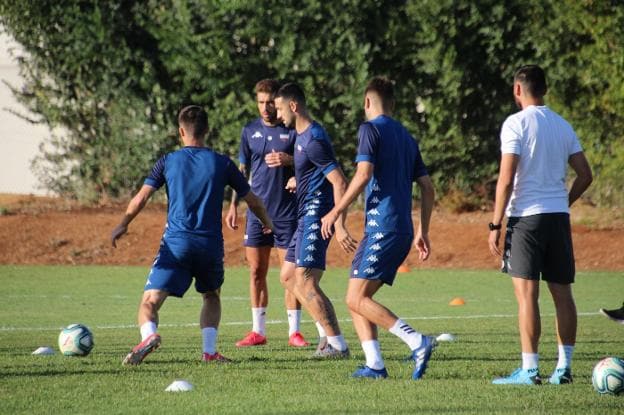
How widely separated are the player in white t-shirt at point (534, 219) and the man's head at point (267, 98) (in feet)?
11.2

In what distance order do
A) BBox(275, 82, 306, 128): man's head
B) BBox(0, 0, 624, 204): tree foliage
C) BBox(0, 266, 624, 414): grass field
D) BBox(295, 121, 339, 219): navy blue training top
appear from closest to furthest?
BBox(0, 266, 624, 414): grass field < BBox(275, 82, 306, 128): man's head < BBox(295, 121, 339, 219): navy blue training top < BBox(0, 0, 624, 204): tree foliage

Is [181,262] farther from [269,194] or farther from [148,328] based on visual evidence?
[269,194]

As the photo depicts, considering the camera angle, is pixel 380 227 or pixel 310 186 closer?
pixel 380 227

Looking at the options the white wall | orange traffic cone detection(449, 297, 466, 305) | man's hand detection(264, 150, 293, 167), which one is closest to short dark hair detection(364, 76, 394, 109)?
man's hand detection(264, 150, 293, 167)

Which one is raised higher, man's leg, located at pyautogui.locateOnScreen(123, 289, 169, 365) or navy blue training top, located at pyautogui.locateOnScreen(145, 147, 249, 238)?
navy blue training top, located at pyautogui.locateOnScreen(145, 147, 249, 238)

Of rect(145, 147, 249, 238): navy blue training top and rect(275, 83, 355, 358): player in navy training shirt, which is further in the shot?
rect(275, 83, 355, 358): player in navy training shirt

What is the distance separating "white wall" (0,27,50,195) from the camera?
3362 centimetres

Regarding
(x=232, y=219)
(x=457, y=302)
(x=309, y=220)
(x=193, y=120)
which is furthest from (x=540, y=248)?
(x=457, y=302)

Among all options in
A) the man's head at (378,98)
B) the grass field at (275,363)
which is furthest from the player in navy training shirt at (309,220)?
the man's head at (378,98)

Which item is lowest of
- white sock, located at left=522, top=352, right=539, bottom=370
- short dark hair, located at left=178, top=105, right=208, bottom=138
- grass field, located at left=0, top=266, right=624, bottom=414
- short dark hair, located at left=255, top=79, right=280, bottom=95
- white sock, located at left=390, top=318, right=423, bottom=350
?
grass field, located at left=0, top=266, right=624, bottom=414

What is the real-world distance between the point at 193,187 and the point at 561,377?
3.13 metres

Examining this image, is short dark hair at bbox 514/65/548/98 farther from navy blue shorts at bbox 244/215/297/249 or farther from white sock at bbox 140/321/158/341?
navy blue shorts at bbox 244/215/297/249

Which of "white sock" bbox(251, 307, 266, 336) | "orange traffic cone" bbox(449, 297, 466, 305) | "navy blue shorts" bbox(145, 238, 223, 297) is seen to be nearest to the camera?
"navy blue shorts" bbox(145, 238, 223, 297)

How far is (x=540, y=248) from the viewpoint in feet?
29.1
